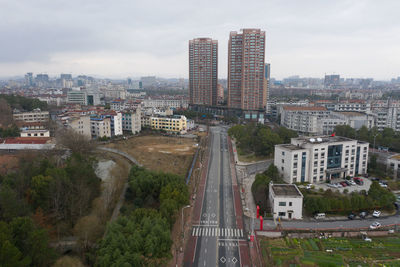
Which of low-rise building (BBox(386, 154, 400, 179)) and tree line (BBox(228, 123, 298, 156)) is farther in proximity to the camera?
tree line (BBox(228, 123, 298, 156))

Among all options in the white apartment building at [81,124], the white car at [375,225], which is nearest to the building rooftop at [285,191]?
the white car at [375,225]

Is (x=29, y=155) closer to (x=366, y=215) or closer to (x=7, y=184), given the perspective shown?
(x=7, y=184)

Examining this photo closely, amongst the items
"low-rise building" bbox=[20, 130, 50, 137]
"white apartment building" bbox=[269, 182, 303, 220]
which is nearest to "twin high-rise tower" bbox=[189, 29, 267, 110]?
"low-rise building" bbox=[20, 130, 50, 137]

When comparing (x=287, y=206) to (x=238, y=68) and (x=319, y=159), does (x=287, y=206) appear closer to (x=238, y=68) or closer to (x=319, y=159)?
(x=319, y=159)

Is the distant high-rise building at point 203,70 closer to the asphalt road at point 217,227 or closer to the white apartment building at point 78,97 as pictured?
the white apartment building at point 78,97

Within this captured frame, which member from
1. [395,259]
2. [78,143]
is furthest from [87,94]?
[395,259]

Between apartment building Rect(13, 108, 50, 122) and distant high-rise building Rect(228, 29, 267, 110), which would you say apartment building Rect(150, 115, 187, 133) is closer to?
distant high-rise building Rect(228, 29, 267, 110)
